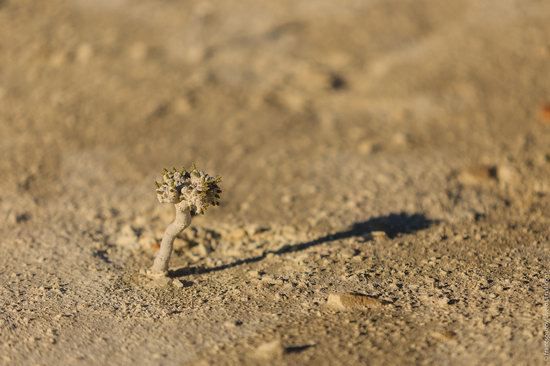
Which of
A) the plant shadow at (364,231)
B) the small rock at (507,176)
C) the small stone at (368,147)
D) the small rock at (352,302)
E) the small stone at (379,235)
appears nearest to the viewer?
the small rock at (352,302)

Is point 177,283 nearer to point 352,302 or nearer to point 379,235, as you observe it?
point 352,302

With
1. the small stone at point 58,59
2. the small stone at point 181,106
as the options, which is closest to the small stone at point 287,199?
the small stone at point 181,106

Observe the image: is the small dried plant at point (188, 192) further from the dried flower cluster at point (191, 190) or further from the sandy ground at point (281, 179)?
the sandy ground at point (281, 179)

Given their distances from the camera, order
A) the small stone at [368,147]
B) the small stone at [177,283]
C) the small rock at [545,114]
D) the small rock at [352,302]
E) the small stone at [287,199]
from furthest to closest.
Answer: the small rock at [545,114] → the small stone at [368,147] → the small stone at [287,199] → the small stone at [177,283] → the small rock at [352,302]

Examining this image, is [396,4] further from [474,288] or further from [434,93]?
[474,288]

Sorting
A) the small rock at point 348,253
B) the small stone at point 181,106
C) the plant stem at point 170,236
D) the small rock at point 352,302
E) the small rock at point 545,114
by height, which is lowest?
the small rock at point 352,302
